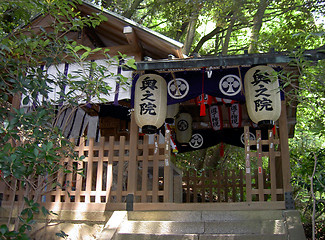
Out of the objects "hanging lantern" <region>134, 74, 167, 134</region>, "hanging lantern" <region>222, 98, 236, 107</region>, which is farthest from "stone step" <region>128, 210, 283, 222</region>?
"hanging lantern" <region>222, 98, 236, 107</region>

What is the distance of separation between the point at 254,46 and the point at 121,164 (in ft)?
22.2

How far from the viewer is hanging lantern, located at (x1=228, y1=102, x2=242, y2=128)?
10805 mm

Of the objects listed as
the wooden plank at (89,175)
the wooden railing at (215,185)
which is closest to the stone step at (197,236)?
the wooden plank at (89,175)

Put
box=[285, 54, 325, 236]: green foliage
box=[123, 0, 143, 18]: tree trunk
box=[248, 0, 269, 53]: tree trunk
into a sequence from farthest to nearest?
box=[123, 0, 143, 18]: tree trunk
box=[248, 0, 269, 53]: tree trunk
box=[285, 54, 325, 236]: green foliage

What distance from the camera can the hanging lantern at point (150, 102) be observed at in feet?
25.0

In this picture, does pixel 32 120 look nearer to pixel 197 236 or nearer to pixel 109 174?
pixel 109 174

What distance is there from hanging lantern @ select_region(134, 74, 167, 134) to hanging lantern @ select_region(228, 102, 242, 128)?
3.61 metres

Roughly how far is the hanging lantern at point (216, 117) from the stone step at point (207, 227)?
200 inches

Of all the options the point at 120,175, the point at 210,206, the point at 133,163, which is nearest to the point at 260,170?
the point at 210,206

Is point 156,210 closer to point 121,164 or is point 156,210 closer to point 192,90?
point 121,164

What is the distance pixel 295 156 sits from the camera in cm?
1012

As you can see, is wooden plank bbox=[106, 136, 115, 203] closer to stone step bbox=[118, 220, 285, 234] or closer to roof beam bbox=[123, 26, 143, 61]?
stone step bbox=[118, 220, 285, 234]

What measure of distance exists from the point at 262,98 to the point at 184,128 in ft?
13.8

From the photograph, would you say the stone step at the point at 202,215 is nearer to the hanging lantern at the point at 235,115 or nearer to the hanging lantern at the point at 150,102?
the hanging lantern at the point at 150,102
